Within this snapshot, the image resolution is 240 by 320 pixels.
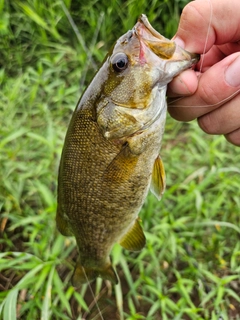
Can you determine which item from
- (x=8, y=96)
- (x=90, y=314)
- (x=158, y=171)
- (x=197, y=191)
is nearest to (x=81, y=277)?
(x=90, y=314)

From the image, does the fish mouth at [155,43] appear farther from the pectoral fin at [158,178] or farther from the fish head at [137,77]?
the pectoral fin at [158,178]

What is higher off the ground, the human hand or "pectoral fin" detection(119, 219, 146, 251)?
the human hand

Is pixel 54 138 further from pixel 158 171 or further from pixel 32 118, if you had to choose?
pixel 158 171

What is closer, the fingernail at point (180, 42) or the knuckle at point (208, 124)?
the fingernail at point (180, 42)

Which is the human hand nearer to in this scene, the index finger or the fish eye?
the index finger

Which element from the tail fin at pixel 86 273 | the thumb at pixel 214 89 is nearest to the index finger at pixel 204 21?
the thumb at pixel 214 89

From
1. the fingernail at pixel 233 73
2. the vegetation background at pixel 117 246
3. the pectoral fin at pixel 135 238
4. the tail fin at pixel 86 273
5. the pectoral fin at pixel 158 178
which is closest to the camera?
the fingernail at pixel 233 73

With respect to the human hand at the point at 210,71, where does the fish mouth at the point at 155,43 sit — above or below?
above

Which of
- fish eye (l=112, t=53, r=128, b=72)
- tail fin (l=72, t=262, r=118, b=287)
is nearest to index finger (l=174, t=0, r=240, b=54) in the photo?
fish eye (l=112, t=53, r=128, b=72)
